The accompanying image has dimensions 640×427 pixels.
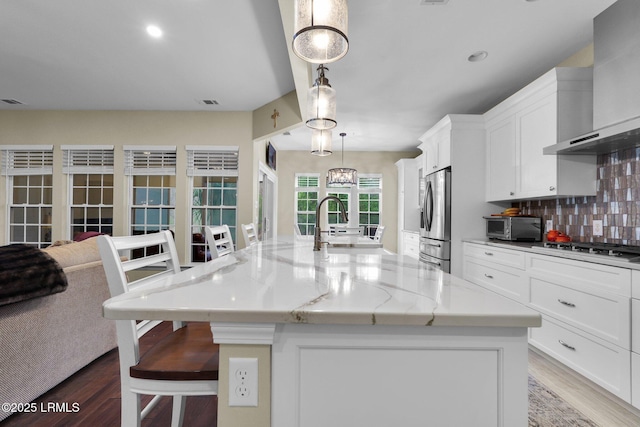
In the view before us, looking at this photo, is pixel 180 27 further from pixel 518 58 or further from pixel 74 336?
pixel 518 58

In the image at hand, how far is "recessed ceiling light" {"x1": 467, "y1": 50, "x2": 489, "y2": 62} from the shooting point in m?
2.86

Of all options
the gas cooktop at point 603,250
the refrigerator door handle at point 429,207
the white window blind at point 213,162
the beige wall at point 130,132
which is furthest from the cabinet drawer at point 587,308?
the white window blind at point 213,162

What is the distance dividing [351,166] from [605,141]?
16.7 feet

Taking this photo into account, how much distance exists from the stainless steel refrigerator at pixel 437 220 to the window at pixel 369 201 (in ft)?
8.33

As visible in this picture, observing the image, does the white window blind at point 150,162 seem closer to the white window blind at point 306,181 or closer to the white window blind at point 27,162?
the white window blind at point 27,162

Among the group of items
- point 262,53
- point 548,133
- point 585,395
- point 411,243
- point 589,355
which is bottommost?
point 585,395

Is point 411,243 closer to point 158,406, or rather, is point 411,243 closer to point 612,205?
point 612,205

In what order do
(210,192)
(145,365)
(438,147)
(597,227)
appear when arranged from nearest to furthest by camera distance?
(145,365), (597,227), (438,147), (210,192)

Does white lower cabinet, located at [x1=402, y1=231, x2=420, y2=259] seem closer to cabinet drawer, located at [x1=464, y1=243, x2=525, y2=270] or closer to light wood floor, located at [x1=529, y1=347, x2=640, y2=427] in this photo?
cabinet drawer, located at [x1=464, y1=243, x2=525, y2=270]

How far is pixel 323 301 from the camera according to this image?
0.73 metres

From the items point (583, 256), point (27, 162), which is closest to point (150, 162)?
point (27, 162)

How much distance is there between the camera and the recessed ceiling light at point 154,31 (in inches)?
108

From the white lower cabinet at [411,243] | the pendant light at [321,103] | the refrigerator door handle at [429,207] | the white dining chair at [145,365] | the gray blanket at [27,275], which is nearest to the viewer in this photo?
the white dining chair at [145,365]

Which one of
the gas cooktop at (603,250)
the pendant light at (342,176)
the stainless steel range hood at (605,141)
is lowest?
the gas cooktop at (603,250)
